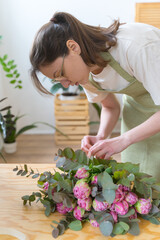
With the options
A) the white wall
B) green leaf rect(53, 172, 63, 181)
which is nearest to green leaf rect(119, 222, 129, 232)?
green leaf rect(53, 172, 63, 181)

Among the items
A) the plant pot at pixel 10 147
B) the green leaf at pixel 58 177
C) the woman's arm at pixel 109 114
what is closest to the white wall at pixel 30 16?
the plant pot at pixel 10 147

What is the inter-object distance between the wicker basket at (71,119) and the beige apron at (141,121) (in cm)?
168

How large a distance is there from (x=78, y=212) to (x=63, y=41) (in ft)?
1.90

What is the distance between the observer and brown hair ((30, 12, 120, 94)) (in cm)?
100

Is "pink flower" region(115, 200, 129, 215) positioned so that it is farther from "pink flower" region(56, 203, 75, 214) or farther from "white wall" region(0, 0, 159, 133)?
"white wall" region(0, 0, 159, 133)

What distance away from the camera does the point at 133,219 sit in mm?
881

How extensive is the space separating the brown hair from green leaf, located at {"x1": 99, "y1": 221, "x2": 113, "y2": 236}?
570mm

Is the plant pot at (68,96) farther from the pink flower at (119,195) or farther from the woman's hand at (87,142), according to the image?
the pink flower at (119,195)

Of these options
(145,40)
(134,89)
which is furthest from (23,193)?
(145,40)

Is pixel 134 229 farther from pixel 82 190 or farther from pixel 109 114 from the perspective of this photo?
pixel 109 114

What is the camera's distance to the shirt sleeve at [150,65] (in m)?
1.06

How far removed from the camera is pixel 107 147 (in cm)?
112

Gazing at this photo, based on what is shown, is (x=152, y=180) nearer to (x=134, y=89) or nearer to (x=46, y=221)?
(x=46, y=221)

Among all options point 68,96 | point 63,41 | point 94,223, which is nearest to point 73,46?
point 63,41
